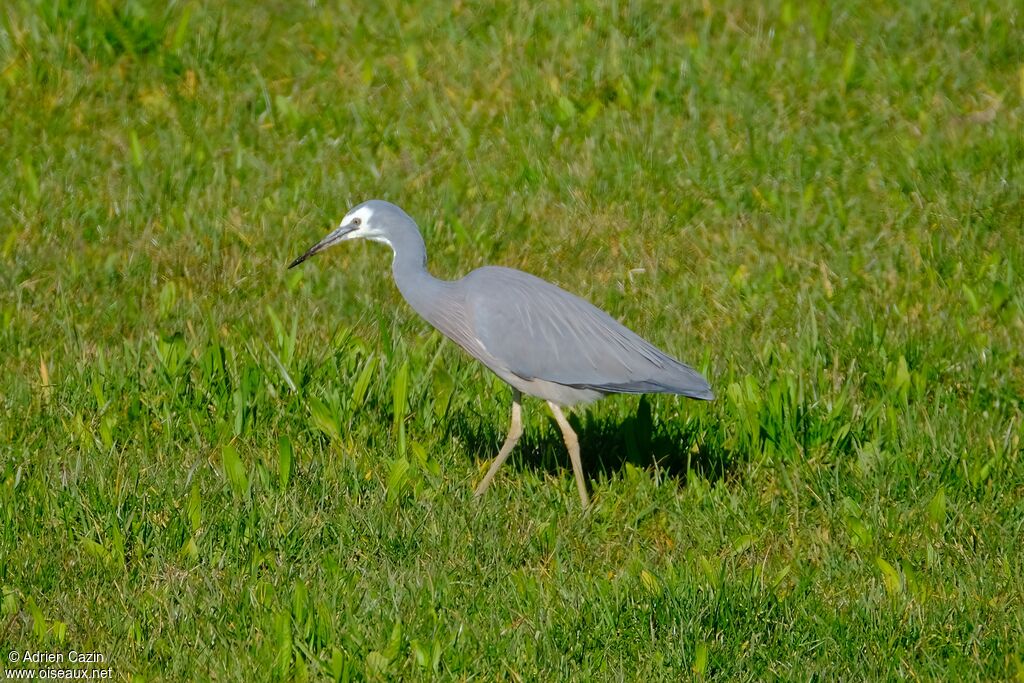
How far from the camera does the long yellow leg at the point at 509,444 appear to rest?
554 centimetres

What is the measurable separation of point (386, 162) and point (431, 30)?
51.3 inches

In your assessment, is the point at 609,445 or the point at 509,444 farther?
the point at 609,445

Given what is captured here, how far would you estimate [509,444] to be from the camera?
5.68 m

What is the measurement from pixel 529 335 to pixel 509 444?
1.49 feet

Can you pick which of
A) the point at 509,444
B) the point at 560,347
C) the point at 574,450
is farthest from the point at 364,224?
the point at 574,450

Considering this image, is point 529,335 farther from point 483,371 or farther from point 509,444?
point 483,371

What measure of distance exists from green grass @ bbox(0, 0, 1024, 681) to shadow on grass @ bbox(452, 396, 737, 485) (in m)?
0.02

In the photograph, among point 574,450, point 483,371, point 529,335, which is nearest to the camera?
point 529,335

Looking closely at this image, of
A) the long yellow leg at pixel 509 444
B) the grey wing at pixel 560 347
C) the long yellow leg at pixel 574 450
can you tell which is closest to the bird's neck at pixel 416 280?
the grey wing at pixel 560 347

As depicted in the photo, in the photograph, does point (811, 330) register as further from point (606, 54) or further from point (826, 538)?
point (606, 54)

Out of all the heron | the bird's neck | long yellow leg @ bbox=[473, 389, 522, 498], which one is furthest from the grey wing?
long yellow leg @ bbox=[473, 389, 522, 498]

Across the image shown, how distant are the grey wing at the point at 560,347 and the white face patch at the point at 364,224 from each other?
1.42ft

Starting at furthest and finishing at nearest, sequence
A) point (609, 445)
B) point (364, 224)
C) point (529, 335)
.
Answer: point (609, 445) < point (364, 224) < point (529, 335)

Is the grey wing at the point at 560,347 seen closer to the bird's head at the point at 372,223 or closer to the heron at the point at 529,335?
the heron at the point at 529,335
